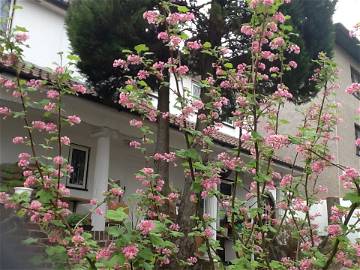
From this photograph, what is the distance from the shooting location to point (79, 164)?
956 centimetres

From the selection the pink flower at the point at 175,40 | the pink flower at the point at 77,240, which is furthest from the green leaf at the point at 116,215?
the pink flower at the point at 175,40

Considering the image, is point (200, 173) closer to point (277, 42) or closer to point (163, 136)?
point (277, 42)

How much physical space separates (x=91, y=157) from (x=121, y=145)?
845 mm

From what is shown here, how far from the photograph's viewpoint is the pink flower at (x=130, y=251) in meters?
2.84

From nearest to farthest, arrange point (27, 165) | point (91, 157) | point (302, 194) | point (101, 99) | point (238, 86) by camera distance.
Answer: point (27, 165)
point (238, 86)
point (302, 194)
point (101, 99)
point (91, 157)

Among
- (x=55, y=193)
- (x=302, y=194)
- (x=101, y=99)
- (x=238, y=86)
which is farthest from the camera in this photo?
(x=101, y=99)

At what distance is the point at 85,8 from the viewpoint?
675 cm

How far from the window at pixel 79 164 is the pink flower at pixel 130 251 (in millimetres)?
6676

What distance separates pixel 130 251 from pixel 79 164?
A: 6.93 metres

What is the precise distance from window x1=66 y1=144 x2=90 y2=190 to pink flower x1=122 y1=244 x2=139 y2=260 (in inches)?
263

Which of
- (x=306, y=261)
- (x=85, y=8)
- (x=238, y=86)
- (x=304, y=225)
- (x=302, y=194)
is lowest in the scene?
(x=306, y=261)

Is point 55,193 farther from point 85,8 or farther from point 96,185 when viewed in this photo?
point 96,185

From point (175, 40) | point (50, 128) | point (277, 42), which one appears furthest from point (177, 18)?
point (50, 128)

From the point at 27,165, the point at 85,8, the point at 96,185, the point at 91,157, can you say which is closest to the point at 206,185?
the point at 27,165
